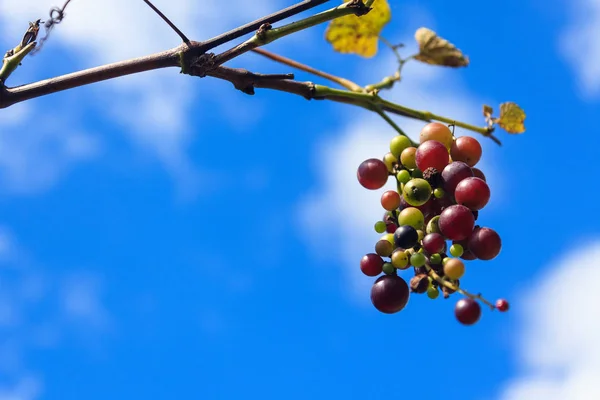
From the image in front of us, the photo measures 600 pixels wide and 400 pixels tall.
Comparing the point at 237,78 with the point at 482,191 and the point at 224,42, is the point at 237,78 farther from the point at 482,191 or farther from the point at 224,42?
the point at 482,191

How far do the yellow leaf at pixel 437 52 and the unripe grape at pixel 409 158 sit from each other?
75cm

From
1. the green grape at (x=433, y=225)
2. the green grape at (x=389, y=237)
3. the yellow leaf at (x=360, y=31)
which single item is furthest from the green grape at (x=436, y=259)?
the yellow leaf at (x=360, y=31)

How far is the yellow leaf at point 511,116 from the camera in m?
2.76

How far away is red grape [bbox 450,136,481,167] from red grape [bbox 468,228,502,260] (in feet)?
1.31

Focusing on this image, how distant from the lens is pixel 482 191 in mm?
1942

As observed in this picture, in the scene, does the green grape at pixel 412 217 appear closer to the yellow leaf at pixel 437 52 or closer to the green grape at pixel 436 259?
the green grape at pixel 436 259

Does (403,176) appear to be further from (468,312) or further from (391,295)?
(468,312)

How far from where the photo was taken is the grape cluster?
1.86 m

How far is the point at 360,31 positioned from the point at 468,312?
1.66 m

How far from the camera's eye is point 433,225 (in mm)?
1994

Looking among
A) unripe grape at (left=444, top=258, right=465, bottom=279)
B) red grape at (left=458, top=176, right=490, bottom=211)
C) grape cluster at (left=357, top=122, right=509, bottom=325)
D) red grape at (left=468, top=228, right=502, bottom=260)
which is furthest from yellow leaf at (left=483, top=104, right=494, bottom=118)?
unripe grape at (left=444, top=258, right=465, bottom=279)

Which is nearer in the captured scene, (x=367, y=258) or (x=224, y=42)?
(x=224, y=42)

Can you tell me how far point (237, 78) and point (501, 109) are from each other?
4.28ft


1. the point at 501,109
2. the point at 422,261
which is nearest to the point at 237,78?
the point at 422,261
